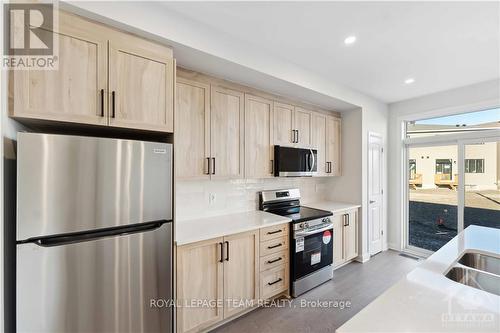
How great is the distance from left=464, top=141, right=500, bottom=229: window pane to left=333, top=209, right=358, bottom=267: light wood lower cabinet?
5.42ft

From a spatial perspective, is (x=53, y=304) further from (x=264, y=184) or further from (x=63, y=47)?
(x=264, y=184)

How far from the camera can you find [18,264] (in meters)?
1.22

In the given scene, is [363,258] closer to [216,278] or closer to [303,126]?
[303,126]

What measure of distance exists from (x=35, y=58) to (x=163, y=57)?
76cm

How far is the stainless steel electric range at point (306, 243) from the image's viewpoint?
2594 millimetres

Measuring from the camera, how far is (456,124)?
3.48 meters

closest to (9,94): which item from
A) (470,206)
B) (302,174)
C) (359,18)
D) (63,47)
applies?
(63,47)

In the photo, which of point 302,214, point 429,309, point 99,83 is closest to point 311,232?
point 302,214

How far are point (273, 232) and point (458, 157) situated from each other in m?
3.24

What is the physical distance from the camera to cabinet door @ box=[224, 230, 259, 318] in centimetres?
213

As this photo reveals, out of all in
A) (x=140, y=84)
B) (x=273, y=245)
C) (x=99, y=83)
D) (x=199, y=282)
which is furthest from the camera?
(x=273, y=245)

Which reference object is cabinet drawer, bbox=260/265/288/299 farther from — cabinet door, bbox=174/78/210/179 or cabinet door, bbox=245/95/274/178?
cabinet door, bbox=174/78/210/179

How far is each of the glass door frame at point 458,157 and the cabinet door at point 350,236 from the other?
1.18m

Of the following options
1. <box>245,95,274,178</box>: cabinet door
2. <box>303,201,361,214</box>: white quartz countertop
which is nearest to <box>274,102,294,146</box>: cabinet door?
<box>245,95,274,178</box>: cabinet door
